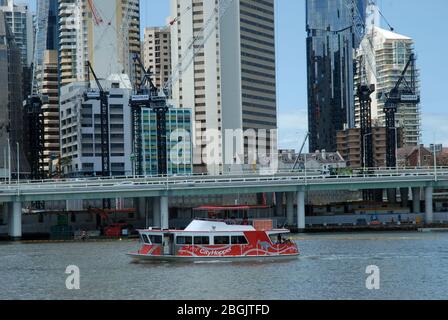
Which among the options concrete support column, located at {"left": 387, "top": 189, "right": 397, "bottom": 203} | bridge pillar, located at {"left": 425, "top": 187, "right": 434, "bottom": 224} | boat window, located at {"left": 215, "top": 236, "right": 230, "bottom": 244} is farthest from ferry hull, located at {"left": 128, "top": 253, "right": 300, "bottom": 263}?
concrete support column, located at {"left": 387, "top": 189, "right": 397, "bottom": 203}

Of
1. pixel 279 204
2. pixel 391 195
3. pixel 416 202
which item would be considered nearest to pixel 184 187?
pixel 279 204

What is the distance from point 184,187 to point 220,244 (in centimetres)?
5921

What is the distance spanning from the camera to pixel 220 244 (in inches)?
3561

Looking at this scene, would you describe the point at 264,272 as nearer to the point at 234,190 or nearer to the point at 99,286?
the point at 99,286

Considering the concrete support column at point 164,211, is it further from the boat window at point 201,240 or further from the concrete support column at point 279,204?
the boat window at point 201,240

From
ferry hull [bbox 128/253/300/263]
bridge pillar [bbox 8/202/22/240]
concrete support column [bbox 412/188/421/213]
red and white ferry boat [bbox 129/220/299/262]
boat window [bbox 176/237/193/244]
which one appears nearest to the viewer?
ferry hull [bbox 128/253/300/263]

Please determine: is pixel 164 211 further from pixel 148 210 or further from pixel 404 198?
pixel 404 198

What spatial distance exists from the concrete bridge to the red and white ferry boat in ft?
166

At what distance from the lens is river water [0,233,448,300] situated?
66.6 metres

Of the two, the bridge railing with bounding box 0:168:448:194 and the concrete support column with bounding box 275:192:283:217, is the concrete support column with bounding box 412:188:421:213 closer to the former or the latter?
the bridge railing with bounding box 0:168:448:194
